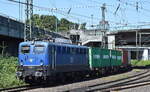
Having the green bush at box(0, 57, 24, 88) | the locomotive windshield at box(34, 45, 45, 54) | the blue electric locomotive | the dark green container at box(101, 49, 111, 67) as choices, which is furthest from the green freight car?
the locomotive windshield at box(34, 45, 45, 54)

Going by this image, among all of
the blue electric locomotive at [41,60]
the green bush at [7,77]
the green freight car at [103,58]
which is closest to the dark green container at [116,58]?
the green freight car at [103,58]

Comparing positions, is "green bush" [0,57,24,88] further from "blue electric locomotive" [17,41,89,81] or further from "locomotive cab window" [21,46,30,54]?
"locomotive cab window" [21,46,30,54]

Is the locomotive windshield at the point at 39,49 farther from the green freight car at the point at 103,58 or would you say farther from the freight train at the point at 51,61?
the green freight car at the point at 103,58

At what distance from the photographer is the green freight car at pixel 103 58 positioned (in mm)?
33906

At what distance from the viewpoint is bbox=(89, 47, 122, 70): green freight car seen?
33.9 metres

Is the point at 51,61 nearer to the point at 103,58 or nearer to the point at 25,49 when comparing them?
the point at 25,49

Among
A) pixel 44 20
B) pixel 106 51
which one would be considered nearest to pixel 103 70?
pixel 106 51

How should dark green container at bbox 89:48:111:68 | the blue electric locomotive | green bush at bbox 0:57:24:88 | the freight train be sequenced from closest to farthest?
1. the blue electric locomotive
2. the freight train
3. green bush at bbox 0:57:24:88
4. dark green container at bbox 89:48:111:68

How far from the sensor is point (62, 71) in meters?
26.5

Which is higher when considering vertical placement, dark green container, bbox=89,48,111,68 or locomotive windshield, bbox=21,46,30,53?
locomotive windshield, bbox=21,46,30,53

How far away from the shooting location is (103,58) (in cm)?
3738

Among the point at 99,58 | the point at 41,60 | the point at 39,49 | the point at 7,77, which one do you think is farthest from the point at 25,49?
the point at 99,58

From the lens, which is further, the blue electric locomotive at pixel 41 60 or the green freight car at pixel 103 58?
the green freight car at pixel 103 58

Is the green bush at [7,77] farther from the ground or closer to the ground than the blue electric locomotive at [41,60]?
closer to the ground
